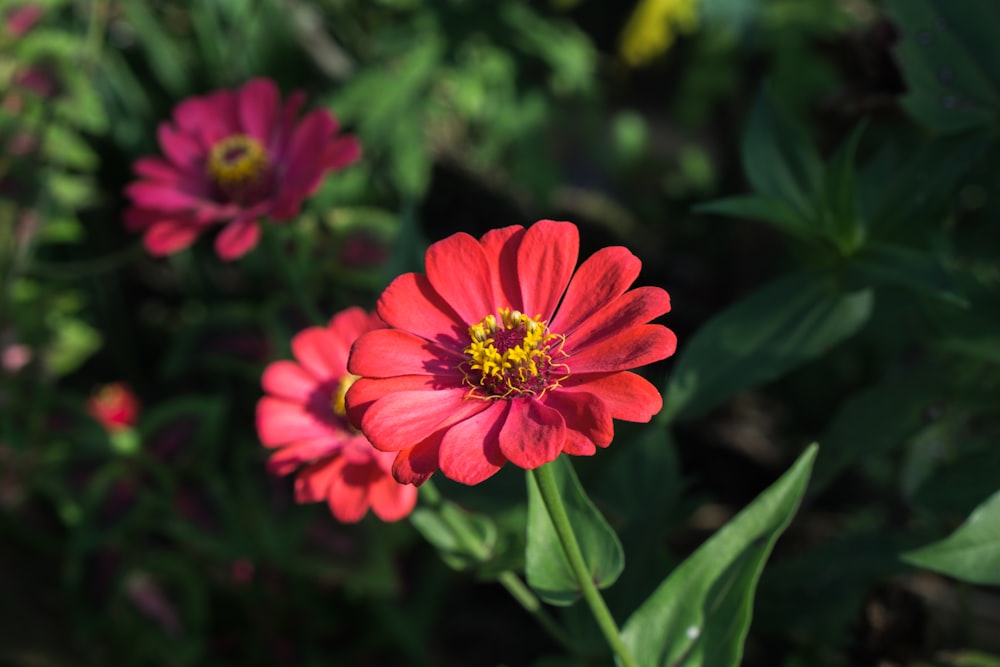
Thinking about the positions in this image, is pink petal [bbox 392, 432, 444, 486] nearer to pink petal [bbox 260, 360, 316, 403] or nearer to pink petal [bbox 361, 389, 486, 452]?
pink petal [bbox 361, 389, 486, 452]

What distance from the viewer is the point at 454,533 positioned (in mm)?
759

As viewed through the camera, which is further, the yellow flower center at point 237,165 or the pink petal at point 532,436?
the yellow flower center at point 237,165

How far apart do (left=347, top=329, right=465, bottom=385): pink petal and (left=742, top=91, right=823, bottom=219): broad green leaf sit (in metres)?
0.41

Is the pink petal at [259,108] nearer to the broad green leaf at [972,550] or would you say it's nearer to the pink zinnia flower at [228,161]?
the pink zinnia flower at [228,161]

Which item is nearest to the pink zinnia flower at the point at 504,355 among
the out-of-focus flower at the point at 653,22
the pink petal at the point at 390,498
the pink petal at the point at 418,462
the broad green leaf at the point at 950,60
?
the pink petal at the point at 418,462

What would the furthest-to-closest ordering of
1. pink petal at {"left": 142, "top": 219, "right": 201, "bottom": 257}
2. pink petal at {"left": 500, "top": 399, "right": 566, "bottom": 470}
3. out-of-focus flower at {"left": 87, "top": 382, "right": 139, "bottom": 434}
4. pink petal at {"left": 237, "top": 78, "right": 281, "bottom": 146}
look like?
out-of-focus flower at {"left": 87, "top": 382, "right": 139, "bottom": 434} < pink petal at {"left": 237, "top": 78, "right": 281, "bottom": 146} < pink petal at {"left": 142, "top": 219, "right": 201, "bottom": 257} < pink petal at {"left": 500, "top": 399, "right": 566, "bottom": 470}

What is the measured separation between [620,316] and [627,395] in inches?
2.4

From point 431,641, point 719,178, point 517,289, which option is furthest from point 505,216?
point 517,289

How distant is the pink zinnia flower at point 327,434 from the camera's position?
0.70 meters

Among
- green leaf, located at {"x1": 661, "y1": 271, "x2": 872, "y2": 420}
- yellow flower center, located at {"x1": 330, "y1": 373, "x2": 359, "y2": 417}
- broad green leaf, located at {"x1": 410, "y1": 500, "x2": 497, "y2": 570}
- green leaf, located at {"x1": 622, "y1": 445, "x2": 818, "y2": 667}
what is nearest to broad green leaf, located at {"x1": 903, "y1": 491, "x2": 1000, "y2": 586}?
green leaf, located at {"x1": 622, "y1": 445, "x2": 818, "y2": 667}

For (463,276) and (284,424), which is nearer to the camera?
(463,276)

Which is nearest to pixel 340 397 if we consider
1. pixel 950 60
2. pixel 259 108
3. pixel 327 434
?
pixel 327 434

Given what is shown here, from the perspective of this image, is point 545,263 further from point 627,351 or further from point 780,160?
point 780,160

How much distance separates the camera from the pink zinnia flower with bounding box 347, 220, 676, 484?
54cm
